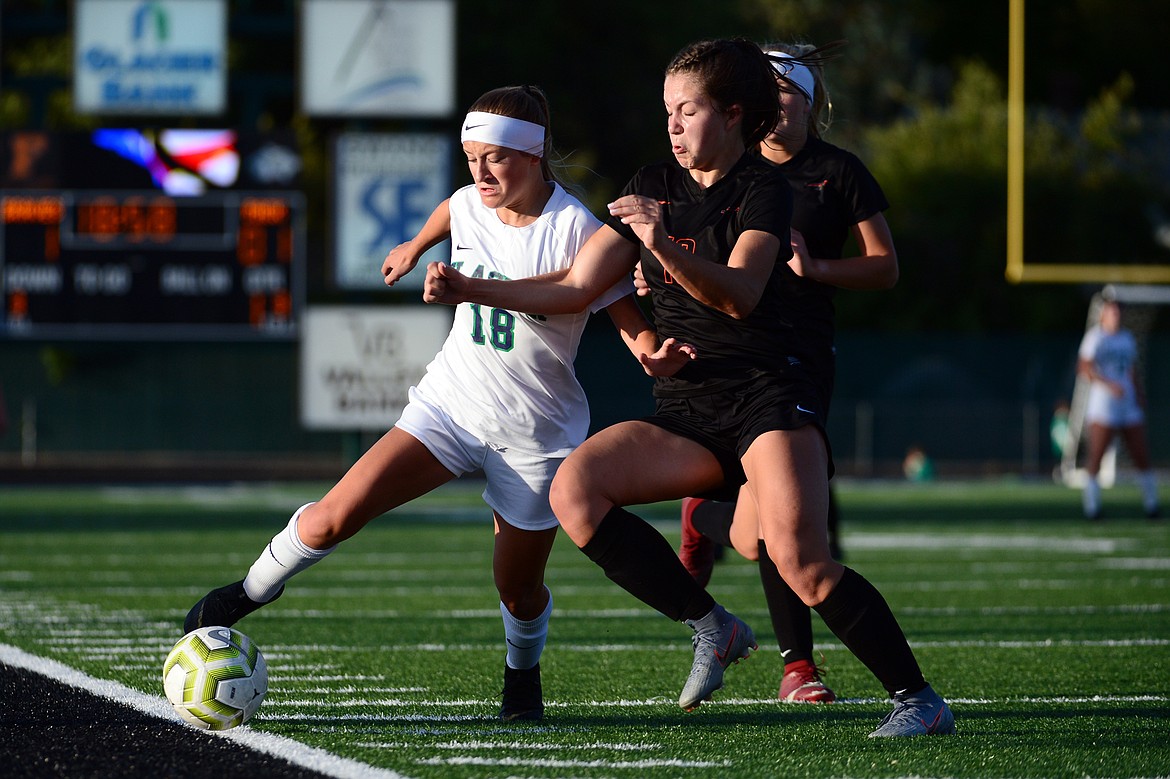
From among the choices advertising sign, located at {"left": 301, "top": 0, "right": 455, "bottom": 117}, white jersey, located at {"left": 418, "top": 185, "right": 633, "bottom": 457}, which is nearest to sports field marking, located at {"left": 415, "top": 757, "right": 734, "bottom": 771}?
white jersey, located at {"left": 418, "top": 185, "right": 633, "bottom": 457}

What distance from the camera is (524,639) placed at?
4.59 metres

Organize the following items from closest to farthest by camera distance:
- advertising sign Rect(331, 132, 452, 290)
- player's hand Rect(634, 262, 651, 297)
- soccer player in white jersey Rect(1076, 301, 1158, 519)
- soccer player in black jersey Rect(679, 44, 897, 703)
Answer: player's hand Rect(634, 262, 651, 297) → soccer player in black jersey Rect(679, 44, 897, 703) → soccer player in white jersey Rect(1076, 301, 1158, 519) → advertising sign Rect(331, 132, 452, 290)

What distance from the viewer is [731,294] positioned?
4078 mm

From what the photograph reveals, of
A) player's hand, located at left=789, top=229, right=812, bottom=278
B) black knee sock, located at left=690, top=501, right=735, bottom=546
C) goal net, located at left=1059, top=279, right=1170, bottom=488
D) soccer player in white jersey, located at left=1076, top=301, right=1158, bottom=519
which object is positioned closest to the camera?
player's hand, located at left=789, top=229, right=812, bottom=278

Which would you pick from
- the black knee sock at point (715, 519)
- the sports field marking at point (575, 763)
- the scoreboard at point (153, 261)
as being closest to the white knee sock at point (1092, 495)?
the scoreboard at point (153, 261)

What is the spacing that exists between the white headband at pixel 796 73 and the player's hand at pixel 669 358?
109 cm

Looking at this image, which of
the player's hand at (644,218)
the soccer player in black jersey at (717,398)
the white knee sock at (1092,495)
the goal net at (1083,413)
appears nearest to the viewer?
the player's hand at (644,218)

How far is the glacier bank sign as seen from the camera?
17.7 metres

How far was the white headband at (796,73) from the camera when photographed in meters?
5.00

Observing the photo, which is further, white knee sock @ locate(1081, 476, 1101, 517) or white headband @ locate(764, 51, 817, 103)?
white knee sock @ locate(1081, 476, 1101, 517)

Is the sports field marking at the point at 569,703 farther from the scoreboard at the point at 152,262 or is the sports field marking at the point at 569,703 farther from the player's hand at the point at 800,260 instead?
the scoreboard at the point at 152,262

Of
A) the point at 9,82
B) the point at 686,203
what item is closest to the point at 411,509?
the point at 9,82

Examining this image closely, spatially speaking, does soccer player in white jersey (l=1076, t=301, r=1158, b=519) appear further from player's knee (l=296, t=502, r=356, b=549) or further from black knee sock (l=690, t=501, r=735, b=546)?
player's knee (l=296, t=502, r=356, b=549)

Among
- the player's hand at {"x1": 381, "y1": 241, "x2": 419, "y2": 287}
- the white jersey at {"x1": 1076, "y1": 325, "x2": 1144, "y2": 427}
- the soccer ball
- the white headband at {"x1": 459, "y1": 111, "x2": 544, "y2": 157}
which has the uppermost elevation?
the white headband at {"x1": 459, "y1": 111, "x2": 544, "y2": 157}
